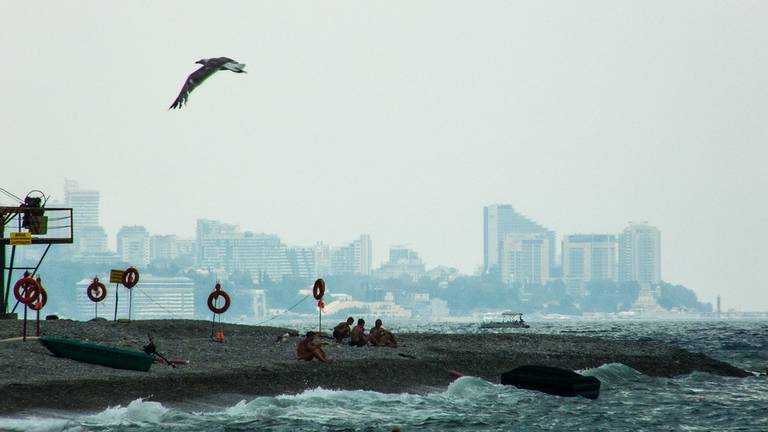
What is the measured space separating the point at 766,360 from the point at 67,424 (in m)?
43.6

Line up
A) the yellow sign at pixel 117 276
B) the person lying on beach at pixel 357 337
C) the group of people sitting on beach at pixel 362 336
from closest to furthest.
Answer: the person lying on beach at pixel 357 337 → the group of people sitting on beach at pixel 362 336 → the yellow sign at pixel 117 276

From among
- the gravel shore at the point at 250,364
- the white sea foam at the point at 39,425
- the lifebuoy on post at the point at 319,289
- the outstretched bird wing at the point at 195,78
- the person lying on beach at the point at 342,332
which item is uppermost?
the outstretched bird wing at the point at 195,78

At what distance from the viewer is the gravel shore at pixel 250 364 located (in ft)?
104

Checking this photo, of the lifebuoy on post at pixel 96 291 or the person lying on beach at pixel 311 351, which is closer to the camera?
the person lying on beach at pixel 311 351

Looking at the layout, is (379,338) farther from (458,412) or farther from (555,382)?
(458,412)

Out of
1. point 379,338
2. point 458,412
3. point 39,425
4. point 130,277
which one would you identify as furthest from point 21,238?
point 39,425

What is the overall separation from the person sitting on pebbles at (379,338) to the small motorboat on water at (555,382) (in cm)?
741

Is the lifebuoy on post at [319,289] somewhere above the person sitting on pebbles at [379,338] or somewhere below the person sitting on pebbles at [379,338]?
above

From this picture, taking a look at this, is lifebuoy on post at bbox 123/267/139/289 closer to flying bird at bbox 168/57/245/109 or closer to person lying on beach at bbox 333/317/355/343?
person lying on beach at bbox 333/317/355/343

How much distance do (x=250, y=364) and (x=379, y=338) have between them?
9448 millimetres

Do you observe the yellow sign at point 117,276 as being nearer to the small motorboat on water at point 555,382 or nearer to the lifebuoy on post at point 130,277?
the lifebuoy on post at point 130,277

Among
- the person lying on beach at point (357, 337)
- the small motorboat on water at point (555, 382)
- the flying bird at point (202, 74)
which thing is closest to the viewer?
the flying bird at point (202, 74)

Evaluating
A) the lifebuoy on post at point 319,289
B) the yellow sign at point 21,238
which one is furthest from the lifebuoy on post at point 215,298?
the yellow sign at point 21,238

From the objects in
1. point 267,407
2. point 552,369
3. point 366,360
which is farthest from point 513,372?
point 267,407
